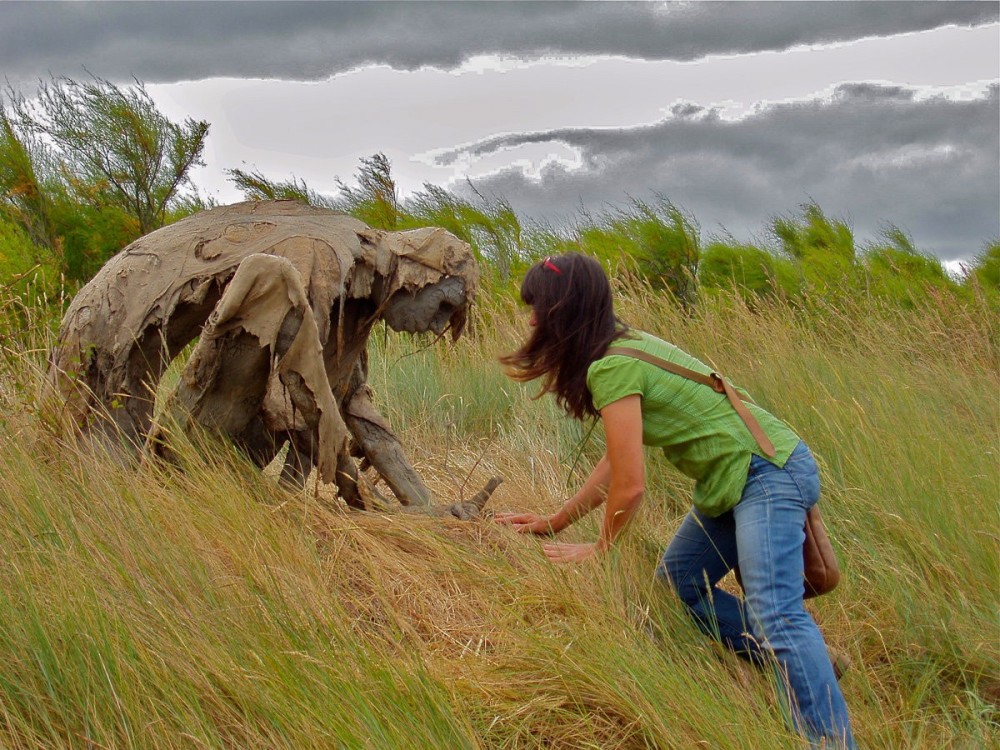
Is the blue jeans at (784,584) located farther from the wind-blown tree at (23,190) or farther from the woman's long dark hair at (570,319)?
the wind-blown tree at (23,190)

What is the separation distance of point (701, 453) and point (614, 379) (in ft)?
1.23

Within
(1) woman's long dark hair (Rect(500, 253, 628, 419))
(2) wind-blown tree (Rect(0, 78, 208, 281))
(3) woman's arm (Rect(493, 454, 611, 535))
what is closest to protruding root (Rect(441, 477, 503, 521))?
(3) woman's arm (Rect(493, 454, 611, 535))

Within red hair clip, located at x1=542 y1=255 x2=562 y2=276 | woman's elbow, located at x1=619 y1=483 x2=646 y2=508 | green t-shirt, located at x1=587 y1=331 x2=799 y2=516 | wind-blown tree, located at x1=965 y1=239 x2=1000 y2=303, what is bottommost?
wind-blown tree, located at x1=965 y1=239 x2=1000 y2=303

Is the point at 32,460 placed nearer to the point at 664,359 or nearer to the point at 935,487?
the point at 664,359

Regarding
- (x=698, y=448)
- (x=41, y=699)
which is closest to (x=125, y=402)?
(x=41, y=699)

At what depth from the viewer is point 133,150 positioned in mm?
8312

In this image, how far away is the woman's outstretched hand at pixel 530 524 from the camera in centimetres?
348

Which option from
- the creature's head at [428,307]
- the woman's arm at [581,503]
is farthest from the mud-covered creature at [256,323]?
the woman's arm at [581,503]

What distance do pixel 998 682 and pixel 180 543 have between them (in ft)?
9.12

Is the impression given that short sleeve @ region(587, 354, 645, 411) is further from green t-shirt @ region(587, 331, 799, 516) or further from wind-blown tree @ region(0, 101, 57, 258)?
wind-blown tree @ region(0, 101, 57, 258)

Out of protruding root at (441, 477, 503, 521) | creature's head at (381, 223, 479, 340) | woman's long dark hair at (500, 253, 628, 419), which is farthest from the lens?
protruding root at (441, 477, 503, 521)

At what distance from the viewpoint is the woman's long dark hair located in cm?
312

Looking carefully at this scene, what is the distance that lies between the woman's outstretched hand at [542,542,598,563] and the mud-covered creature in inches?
19.0

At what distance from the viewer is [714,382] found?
315 cm
